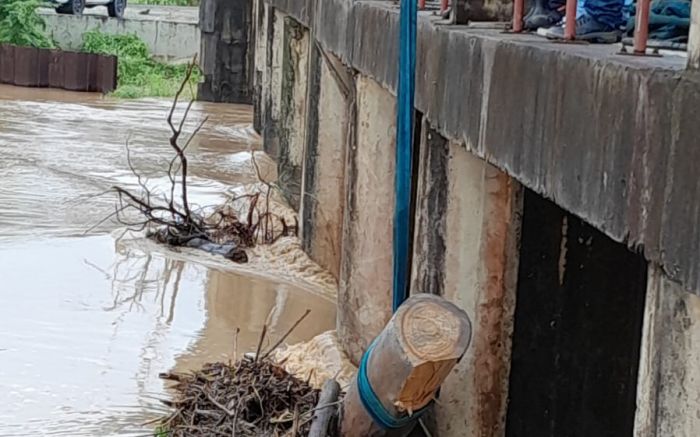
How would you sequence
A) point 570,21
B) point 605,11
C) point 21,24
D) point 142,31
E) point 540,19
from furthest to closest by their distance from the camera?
1. point 142,31
2. point 21,24
3. point 540,19
4. point 605,11
5. point 570,21

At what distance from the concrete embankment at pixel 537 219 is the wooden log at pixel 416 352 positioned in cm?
40

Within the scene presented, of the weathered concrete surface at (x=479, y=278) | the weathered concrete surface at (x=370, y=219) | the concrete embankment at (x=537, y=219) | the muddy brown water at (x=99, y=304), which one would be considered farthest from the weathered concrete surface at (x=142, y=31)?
the weathered concrete surface at (x=479, y=278)

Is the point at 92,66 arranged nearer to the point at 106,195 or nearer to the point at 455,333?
the point at 106,195

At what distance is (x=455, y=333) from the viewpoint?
15.1 feet

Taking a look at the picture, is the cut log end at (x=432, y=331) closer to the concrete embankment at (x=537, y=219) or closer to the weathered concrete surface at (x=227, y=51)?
the concrete embankment at (x=537, y=219)

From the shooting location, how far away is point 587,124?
3328 millimetres

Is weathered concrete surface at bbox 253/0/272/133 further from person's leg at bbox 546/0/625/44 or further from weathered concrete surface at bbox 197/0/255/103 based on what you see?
person's leg at bbox 546/0/625/44

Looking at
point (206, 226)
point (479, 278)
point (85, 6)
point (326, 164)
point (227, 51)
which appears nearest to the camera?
point (479, 278)

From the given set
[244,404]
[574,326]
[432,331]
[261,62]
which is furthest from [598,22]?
[261,62]

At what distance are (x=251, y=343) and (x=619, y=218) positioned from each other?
16.8 feet

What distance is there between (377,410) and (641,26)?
2.18m

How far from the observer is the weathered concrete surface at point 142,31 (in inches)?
1032

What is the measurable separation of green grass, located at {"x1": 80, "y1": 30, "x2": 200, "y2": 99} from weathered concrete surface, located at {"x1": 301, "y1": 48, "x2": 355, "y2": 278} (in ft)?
42.1

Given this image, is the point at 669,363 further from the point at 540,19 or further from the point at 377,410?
the point at 377,410
